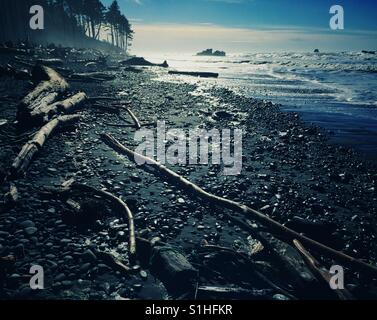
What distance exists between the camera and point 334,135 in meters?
15.2

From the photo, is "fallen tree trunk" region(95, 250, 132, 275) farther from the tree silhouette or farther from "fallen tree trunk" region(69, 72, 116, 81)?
the tree silhouette

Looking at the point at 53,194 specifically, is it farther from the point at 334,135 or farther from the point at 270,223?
the point at 334,135

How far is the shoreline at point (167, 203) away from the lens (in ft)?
17.5

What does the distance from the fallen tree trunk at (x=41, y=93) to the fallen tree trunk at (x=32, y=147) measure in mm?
1017

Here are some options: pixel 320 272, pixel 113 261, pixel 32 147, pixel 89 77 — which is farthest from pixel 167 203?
pixel 89 77

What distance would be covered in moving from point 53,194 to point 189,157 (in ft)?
17.5

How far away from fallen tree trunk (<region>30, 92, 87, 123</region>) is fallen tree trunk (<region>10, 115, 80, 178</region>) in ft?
1.61

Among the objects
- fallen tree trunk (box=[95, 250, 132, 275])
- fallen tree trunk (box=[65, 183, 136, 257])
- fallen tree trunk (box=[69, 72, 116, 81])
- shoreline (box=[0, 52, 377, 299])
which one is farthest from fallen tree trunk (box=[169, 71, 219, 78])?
fallen tree trunk (box=[95, 250, 132, 275])

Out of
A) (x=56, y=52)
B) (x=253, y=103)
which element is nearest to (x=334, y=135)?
(x=253, y=103)

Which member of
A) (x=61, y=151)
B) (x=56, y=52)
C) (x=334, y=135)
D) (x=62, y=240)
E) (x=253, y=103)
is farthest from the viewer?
(x=56, y=52)

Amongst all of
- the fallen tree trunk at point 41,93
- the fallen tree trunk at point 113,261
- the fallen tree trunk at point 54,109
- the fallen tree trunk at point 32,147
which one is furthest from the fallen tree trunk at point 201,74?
the fallen tree trunk at point 113,261

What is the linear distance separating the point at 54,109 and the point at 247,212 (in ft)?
33.8

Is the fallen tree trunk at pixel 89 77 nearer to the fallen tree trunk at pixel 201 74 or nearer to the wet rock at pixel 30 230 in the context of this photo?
the fallen tree trunk at pixel 201 74
